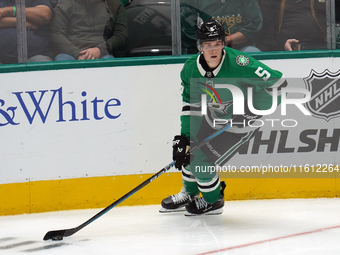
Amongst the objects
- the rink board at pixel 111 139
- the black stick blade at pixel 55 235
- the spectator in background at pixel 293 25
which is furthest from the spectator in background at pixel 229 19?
the black stick blade at pixel 55 235

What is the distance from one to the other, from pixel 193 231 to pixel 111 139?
0.98 m

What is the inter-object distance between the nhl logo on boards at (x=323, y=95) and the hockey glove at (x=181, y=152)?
1.08m

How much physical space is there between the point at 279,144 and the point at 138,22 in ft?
4.25

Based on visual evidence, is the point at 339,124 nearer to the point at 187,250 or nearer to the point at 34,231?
the point at 187,250

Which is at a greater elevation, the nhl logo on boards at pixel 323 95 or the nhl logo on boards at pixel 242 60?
the nhl logo on boards at pixel 242 60

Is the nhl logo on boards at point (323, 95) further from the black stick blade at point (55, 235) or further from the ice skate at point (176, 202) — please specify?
the black stick blade at point (55, 235)

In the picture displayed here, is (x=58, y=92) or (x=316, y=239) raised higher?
(x=58, y=92)

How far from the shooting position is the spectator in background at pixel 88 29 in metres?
3.32

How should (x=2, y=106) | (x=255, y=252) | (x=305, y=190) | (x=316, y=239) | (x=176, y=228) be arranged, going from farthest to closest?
1. (x=305, y=190)
2. (x=2, y=106)
3. (x=176, y=228)
4. (x=316, y=239)
5. (x=255, y=252)

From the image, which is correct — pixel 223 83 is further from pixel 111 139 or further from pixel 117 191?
pixel 117 191

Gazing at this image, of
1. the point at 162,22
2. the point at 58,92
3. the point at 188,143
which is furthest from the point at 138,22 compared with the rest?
the point at 188,143

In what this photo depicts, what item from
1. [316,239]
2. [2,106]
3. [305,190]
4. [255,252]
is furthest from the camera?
[305,190]

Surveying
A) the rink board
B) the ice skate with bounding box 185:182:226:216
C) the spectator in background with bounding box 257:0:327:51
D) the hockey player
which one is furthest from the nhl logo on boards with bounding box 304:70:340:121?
the ice skate with bounding box 185:182:226:216

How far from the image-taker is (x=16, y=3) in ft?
10.6
